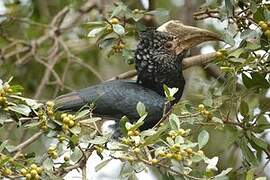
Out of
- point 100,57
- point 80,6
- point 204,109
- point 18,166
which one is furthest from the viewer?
point 100,57

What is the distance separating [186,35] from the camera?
197cm

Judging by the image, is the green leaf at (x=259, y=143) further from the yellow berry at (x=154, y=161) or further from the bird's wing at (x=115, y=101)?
the yellow berry at (x=154, y=161)

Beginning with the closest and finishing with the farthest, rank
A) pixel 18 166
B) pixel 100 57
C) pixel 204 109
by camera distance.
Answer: pixel 18 166 < pixel 204 109 < pixel 100 57

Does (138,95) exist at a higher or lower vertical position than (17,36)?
higher

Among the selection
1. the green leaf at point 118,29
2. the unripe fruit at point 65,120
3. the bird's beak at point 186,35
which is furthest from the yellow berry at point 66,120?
the bird's beak at point 186,35

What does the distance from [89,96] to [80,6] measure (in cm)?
127

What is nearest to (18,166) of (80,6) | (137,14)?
(137,14)

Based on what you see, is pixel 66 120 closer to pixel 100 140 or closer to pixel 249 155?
pixel 100 140

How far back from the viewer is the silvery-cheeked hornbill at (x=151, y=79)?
6.02ft

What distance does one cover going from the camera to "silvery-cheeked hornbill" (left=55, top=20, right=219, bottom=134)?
1835mm

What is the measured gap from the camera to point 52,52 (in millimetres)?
2895

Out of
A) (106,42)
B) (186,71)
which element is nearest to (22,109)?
(106,42)

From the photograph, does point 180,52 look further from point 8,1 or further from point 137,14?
point 8,1

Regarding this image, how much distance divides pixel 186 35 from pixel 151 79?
0.51 feet
